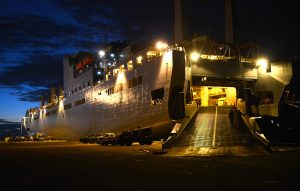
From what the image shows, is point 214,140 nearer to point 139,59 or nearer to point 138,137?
Answer: point 138,137

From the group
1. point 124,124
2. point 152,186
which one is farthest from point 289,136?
point 152,186

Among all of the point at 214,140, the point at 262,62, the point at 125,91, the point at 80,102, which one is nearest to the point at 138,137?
the point at 125,91

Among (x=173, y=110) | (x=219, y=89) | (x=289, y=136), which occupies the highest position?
(x=219, y=89)

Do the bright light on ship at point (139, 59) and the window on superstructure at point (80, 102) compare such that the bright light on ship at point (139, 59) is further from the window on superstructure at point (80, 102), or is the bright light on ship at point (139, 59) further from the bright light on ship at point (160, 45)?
the window on superstructure at point (80, 102)

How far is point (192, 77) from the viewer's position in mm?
35594

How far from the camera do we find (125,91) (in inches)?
1575

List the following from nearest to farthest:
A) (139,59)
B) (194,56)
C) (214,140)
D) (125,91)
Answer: (214,140), (194,56), (139,59), (125,91)

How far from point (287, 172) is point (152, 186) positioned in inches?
204

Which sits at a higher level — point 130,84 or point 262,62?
point 262,62

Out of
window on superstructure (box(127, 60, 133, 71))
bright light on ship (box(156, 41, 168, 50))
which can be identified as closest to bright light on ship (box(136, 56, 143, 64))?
window on superstructure (box(127, 60, 133, 71))

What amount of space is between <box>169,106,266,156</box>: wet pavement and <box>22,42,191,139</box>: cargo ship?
12.7 feet

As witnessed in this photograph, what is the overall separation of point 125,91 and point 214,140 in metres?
18.2

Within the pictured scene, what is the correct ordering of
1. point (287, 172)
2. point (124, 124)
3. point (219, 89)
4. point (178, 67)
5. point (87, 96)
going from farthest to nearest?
point (87, 96)
point (219, 89)
point (124, 124)
point (178, 67)
point (287, 172)

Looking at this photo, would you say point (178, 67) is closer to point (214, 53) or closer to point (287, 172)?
point (214, 53)
